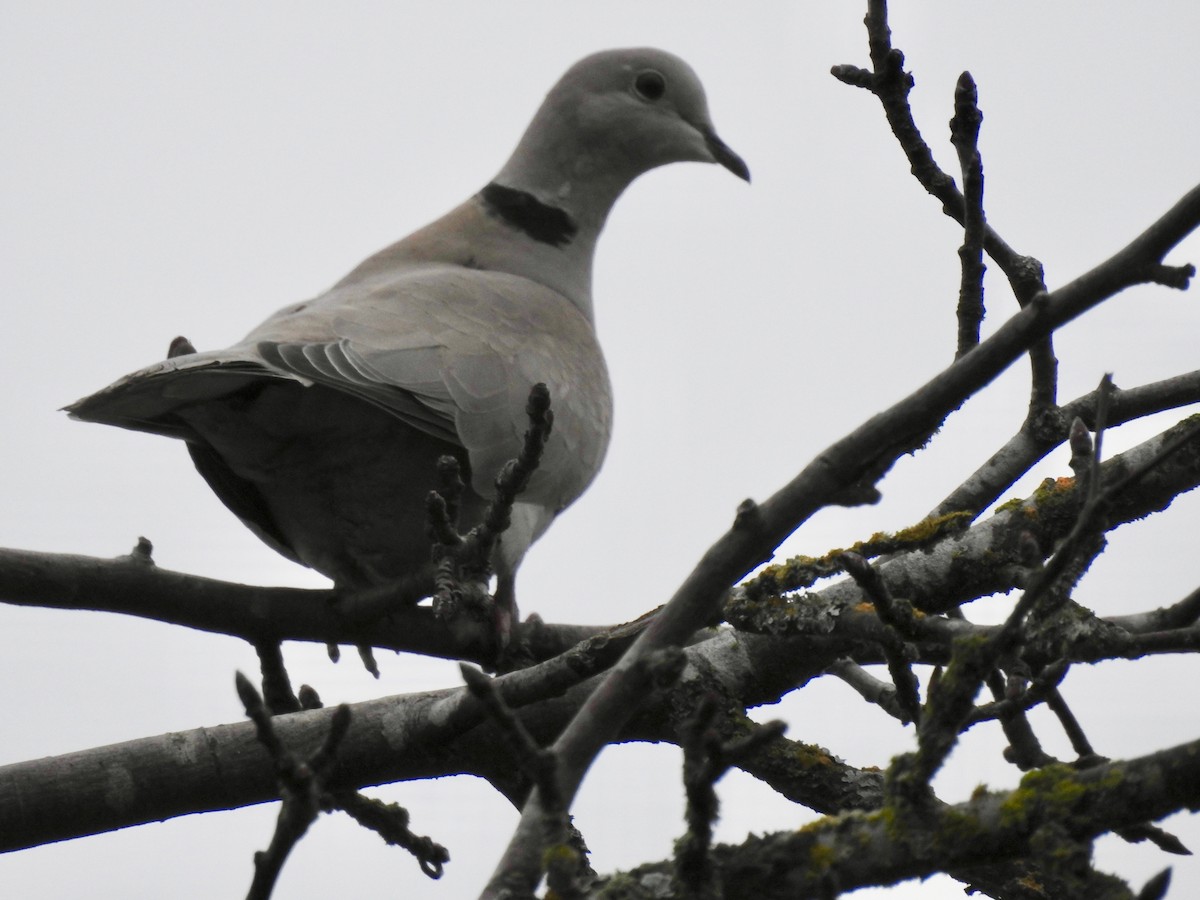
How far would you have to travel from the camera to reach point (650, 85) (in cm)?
519

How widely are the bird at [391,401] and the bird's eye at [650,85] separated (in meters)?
0.66

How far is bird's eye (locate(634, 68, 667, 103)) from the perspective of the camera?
204 inches

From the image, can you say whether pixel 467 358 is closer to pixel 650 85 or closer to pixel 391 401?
pixel 391 401

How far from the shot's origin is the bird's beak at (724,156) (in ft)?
16.8

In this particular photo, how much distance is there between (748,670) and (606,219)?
2.63 m

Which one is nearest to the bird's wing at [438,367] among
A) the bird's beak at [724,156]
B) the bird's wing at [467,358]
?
the bird's wing at [467,358]

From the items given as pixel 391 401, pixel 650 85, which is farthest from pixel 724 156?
pixel 391 401

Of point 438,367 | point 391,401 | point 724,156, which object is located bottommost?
point 391,401

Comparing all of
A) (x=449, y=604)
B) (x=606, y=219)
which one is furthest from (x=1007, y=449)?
(x=606, y=219)

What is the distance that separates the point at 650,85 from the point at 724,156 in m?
0.36

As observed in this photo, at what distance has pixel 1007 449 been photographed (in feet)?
10.7

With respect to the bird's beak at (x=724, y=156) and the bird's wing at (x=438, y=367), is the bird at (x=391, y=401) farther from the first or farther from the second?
the bird's beak at (x=724, y=156)

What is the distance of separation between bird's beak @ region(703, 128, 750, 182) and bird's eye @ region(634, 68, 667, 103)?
8.0 inches

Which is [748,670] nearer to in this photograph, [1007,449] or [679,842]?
[1007,449]
